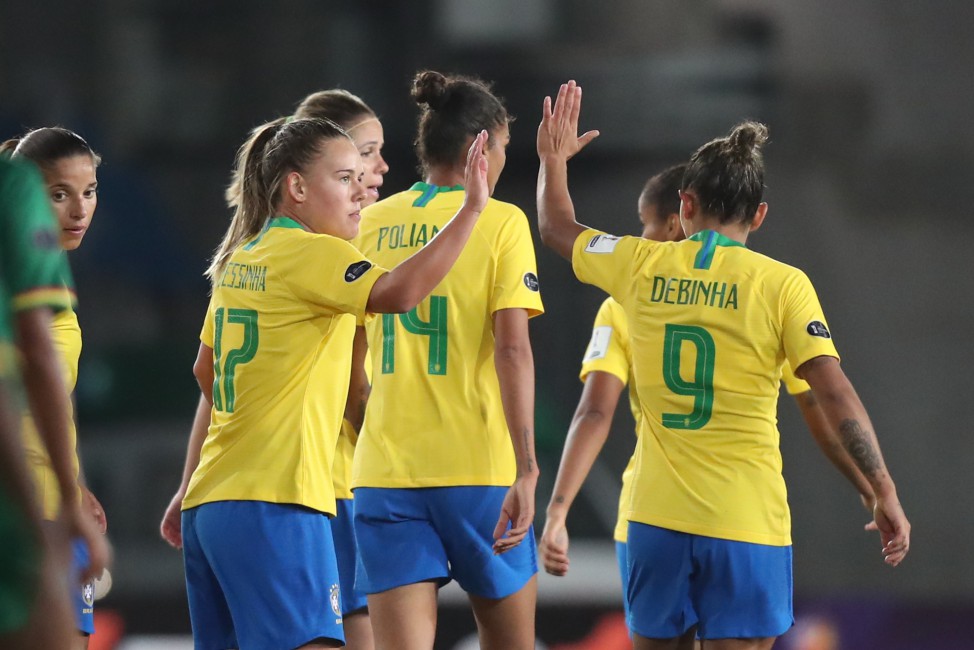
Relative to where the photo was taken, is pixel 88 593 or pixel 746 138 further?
pixel 746 138

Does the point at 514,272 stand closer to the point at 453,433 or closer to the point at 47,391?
the point at 453,433

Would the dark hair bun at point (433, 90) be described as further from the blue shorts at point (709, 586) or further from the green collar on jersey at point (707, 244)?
the blue shorts at point (709, 586)

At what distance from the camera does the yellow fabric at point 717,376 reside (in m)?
2.72

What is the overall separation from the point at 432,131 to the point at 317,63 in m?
3.88

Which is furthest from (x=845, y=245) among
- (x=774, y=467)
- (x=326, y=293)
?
(x=326, y=293)

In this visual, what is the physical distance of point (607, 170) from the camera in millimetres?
6277

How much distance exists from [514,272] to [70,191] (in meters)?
0.94

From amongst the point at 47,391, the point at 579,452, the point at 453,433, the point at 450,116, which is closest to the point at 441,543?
the point at 453,433

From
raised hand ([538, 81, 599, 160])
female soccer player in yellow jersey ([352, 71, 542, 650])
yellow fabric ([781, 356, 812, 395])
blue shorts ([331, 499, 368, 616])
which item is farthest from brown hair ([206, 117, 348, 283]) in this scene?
yellow fabric ([781, 356, 812, 395])

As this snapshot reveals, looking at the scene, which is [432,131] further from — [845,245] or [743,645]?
[845,245]

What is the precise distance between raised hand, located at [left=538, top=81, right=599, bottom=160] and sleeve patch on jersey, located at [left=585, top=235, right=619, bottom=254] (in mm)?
226

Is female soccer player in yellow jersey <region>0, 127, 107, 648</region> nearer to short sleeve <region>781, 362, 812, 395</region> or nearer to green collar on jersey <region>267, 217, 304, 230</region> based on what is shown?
green collar on jersey <region>267, 217, 304, 230</region>

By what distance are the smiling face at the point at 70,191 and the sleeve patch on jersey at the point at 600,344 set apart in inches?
48.8

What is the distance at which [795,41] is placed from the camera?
653cm
